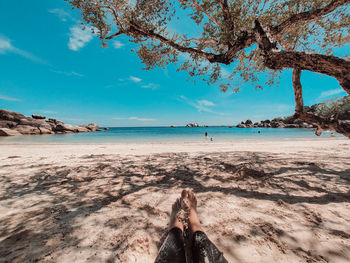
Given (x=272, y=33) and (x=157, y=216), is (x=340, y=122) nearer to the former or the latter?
(x=272, y=33)

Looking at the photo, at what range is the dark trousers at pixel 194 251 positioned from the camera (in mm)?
1408

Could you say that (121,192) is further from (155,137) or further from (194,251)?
(155,137)

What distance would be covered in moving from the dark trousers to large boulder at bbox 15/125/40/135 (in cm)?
5018

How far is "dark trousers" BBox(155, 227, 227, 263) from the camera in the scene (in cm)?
141

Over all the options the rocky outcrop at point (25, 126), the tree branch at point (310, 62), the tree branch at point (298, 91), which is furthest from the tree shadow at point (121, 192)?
the rocky outcrop at point (25, 126)

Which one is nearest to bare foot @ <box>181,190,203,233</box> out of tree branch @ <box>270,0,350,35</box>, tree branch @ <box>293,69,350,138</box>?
tree branch @ <box>293,69,350,138</box>

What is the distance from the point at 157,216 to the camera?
2545mm

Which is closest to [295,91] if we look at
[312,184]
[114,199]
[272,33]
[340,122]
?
[340,122]

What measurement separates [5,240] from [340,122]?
6.67 metres

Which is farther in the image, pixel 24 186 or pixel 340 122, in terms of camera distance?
pixel 24 186

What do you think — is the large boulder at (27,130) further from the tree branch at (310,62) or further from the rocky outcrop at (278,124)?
the rocky outcrop at (278,124)

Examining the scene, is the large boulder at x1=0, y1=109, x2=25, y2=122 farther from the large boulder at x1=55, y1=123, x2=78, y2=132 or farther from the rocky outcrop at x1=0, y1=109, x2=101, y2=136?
the large boulder at x1=55, y1=123, x2=78, y2=132

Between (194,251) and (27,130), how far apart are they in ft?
168

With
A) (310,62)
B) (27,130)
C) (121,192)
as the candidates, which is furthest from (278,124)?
(27,130)
